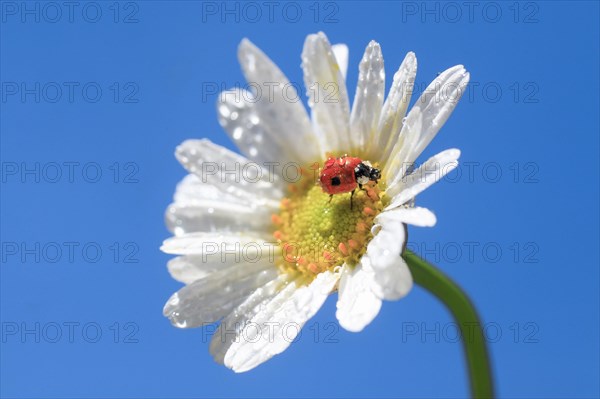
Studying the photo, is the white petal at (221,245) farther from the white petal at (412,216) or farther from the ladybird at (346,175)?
the white petal at (412,216)

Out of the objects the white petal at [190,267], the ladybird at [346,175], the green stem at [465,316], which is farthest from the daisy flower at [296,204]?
the green stem at [465,316]

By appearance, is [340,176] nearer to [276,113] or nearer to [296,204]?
[296,204]

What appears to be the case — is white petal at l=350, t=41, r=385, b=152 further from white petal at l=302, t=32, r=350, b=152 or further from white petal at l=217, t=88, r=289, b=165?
white petal at l=217, t=88, r=289, b=165

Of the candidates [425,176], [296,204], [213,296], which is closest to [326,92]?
[296,204]

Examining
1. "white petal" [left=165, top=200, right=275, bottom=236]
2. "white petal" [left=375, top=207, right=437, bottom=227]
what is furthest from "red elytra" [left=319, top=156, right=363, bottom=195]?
"white petal" [left=165, top=200, right=275, bottom=236]

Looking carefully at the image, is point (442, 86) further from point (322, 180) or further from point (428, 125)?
point (322, 180)

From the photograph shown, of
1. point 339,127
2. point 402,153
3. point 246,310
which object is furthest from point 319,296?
point 339,127
